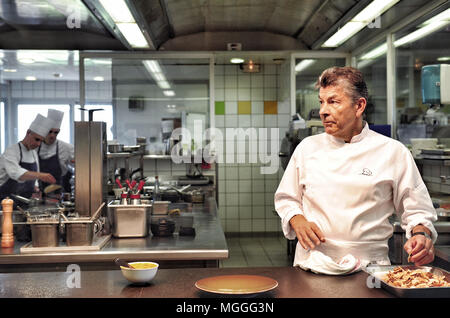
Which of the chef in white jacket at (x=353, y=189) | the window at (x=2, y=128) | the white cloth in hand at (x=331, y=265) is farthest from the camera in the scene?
the window at (x=2, y=128)

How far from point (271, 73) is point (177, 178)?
7.78ft

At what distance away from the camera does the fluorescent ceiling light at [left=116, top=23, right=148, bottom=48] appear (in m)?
4.80

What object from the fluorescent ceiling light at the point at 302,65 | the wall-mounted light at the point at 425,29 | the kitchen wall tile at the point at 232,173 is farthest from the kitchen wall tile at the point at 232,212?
the wall-mounted light at the point at 425,29

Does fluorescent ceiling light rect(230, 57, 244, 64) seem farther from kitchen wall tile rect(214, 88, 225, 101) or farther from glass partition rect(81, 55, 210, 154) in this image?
glass partition rect(81, 55, 210, 154)

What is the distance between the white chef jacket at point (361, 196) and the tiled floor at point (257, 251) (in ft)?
13.5

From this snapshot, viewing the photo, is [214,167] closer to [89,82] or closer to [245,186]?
[245,186]

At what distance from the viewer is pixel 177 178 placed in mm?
6699

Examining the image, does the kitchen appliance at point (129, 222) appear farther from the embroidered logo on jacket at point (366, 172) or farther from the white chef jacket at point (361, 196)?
the embroidered logo on jacket at point (366, 172)

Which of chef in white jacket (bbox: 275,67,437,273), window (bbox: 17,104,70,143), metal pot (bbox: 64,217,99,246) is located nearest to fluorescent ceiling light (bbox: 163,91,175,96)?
window (bbox: 17,104,70,143)

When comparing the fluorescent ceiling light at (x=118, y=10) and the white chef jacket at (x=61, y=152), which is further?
the white chef jacket at (x=61, y=152)

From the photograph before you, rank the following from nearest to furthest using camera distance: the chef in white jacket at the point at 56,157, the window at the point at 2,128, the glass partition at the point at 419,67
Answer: the glass partition at the point at 419,67 < the chef in white jacket at the point at 56,157 < the window at the point at 2,128

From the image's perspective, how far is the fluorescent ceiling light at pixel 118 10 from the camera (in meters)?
3.92

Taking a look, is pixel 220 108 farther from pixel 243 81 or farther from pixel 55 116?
pixel 55 116

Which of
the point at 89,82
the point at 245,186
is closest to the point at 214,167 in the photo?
the point at 245,186
